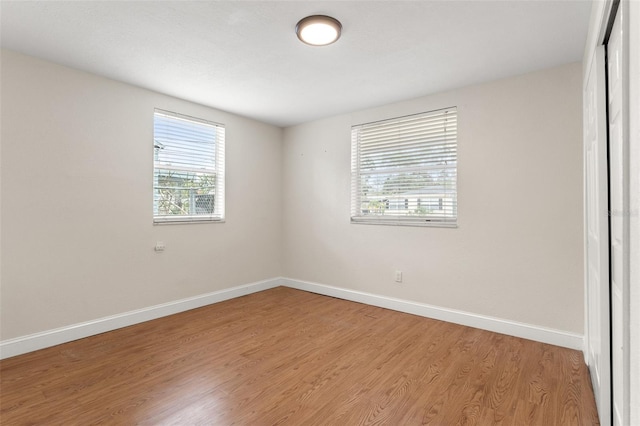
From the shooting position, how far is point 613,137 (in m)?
1.57

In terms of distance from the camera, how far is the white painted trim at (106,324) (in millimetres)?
2674

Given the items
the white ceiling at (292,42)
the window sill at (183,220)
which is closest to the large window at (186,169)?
the window sill at (183,220)

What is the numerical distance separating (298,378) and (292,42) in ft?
8.36

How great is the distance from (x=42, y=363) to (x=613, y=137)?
13.3 feet

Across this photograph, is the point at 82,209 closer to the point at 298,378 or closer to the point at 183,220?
the point at 183,220

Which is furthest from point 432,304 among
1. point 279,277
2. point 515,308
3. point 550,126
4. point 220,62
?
point 220,62

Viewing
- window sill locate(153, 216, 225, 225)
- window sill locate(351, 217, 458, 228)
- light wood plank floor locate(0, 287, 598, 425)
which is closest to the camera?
light wood plank floor locate(0, 287, 598, 425)

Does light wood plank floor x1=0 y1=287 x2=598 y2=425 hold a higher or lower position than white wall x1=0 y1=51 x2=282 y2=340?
lower

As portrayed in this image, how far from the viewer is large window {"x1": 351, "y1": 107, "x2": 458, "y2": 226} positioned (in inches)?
140

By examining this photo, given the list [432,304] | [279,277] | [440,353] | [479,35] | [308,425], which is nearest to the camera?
[308,425]

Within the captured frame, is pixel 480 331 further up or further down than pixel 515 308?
further down

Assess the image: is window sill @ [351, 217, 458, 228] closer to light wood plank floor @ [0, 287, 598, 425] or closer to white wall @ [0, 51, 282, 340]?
light wood plank floor @ [0, 287, 598, 425]

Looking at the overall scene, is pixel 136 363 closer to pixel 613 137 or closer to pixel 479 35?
pixel 613 137

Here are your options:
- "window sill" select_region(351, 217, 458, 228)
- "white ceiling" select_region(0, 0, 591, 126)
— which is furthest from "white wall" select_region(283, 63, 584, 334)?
"white ceiling" select_region(0, 0, 591, 126)
